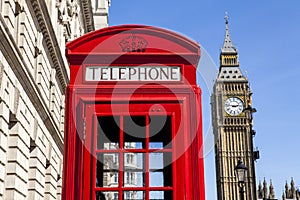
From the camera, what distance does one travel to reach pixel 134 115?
4.94m

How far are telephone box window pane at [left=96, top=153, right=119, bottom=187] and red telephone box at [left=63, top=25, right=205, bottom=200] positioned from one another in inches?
0.7

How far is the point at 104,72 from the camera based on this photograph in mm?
5023

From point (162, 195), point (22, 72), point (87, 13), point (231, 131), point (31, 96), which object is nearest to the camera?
point (162, 195)

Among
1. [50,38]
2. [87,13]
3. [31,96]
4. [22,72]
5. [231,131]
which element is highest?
[231,131]

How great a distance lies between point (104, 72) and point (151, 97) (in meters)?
0.50

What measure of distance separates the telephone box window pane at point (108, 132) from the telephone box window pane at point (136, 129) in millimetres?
91

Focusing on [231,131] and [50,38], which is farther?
[231,131]

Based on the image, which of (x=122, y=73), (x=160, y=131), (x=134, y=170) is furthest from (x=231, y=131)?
(x=122, y=73)

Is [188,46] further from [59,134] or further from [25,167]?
[59,134]

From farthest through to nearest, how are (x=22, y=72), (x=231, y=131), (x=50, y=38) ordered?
(x=231, y=131), (x=50, y=38), (x=22, y=72)

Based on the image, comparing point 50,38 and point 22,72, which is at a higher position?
point 50,38

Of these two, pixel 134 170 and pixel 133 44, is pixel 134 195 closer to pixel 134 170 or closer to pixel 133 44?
pixel 134 170

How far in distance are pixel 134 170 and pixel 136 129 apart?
0.47 meters

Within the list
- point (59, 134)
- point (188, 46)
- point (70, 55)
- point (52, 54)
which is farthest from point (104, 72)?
point (59, 134)
